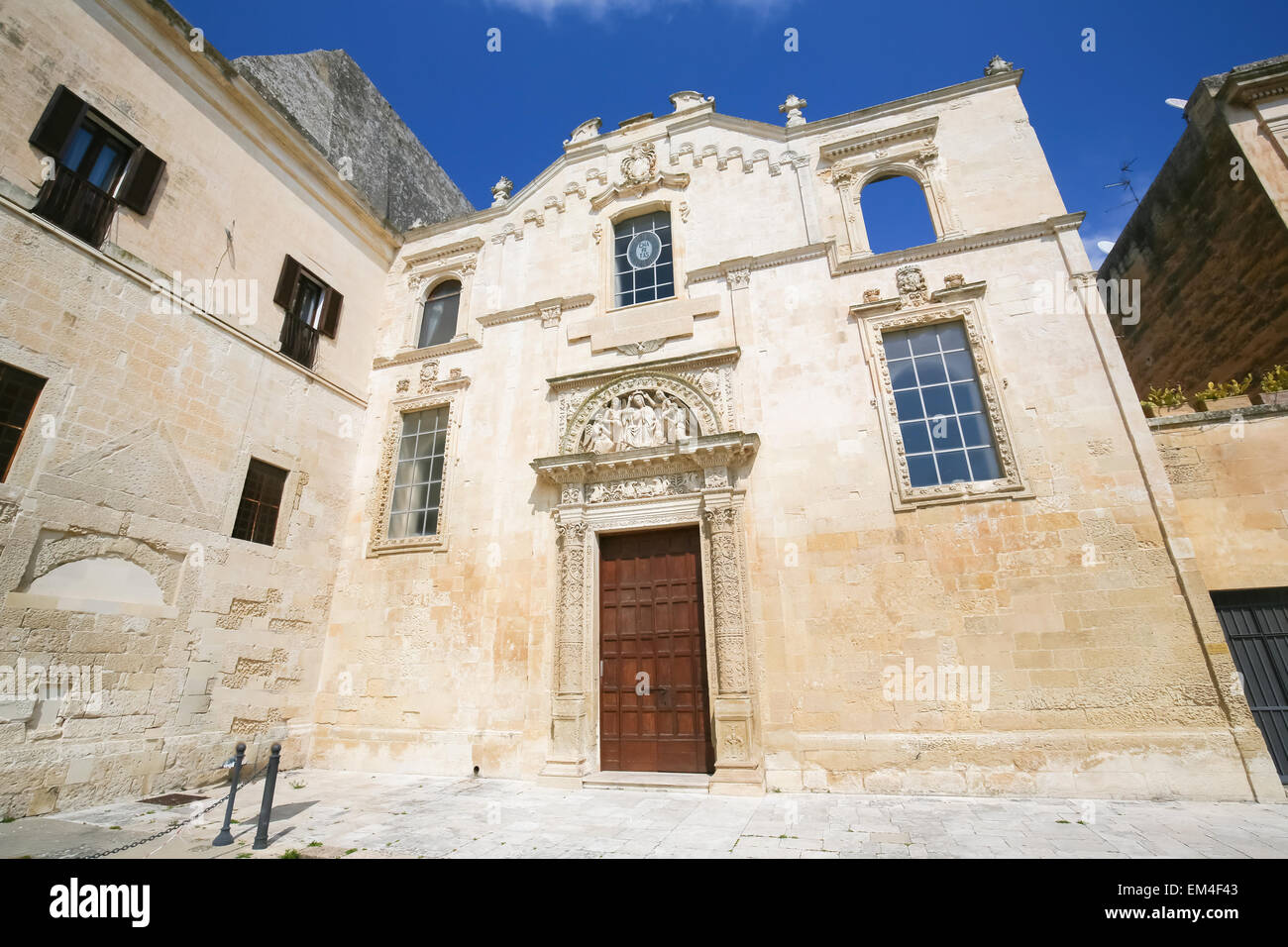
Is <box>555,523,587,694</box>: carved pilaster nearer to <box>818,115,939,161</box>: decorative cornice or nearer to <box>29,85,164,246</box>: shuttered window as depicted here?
<box>29,85,164,246</box>: shuttered window

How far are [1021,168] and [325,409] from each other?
41.6 ft

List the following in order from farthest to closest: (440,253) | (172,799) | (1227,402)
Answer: (440,253), (1227,402), (172,799)

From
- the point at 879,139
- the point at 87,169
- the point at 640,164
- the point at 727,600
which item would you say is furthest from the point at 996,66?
the point at 87,169

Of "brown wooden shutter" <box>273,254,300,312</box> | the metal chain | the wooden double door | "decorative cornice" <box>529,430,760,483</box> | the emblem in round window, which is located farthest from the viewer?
the emblem in round window

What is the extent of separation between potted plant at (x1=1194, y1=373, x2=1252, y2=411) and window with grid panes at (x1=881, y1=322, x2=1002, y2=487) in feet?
8.78

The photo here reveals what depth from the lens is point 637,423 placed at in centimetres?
910

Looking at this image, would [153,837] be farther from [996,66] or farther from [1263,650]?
[996,66]

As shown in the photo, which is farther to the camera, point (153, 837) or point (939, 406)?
point (939, 406)

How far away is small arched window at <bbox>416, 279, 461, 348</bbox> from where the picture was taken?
12.0m

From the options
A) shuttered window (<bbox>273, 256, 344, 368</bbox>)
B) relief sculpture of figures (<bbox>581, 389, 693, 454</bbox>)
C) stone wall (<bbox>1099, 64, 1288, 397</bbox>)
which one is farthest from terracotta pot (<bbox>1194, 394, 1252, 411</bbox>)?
shuttered window (<bbox>273, 256, 344, 368</bbox>)

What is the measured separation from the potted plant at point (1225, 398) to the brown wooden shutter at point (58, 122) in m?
15.1

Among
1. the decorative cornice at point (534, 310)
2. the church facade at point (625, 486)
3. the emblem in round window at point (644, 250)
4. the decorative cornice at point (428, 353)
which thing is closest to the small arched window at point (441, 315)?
the decorative cornice at point (428, 353)

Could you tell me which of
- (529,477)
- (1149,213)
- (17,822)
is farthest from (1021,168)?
(17,822)

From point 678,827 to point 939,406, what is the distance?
653 centimetres
